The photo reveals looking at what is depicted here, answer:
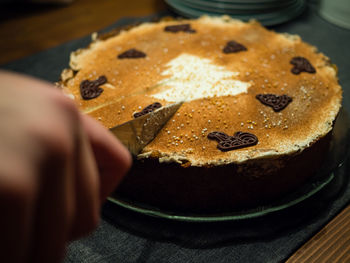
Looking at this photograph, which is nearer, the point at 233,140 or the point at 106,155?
the point at 106,155

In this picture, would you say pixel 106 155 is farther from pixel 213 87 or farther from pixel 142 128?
pixel 213 87

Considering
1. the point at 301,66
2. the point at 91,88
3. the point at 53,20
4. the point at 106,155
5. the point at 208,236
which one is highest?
the point at 106,155

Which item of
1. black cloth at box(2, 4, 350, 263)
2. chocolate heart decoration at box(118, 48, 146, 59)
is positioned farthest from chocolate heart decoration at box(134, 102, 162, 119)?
chocolate heart decoration at box(118, 48, 146, 59)

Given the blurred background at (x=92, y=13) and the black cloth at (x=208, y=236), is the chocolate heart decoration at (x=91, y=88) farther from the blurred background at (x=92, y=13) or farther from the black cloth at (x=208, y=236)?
the blurred background at (x=92, y=13)

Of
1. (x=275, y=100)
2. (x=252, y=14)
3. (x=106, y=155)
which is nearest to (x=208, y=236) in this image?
(x=275, y=100)

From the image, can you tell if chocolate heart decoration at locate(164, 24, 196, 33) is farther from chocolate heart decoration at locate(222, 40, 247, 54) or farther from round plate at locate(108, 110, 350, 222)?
round plate at locate(108, 110, 350, 222)
